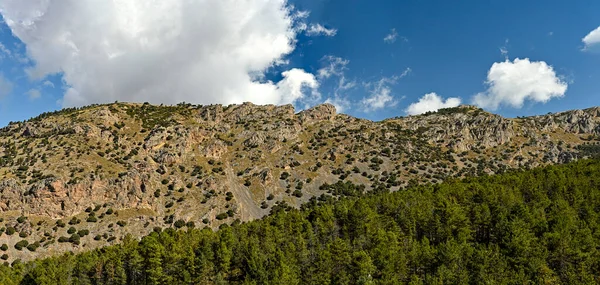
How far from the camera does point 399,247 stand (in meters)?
86.5

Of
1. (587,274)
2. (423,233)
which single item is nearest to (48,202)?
(423,233)

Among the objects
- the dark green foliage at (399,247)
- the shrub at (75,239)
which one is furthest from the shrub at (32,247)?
the dark green foliage at (399,247)

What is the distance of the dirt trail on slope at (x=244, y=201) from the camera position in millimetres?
172375

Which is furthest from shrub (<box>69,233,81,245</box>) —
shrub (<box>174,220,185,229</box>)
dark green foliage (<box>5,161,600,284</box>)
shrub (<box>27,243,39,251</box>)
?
shrub (<box>174,220,185,229</box>)

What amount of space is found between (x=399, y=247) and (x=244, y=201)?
107928 millimetres

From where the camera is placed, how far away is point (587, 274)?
74.9 metres

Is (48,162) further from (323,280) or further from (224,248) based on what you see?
(323,280)

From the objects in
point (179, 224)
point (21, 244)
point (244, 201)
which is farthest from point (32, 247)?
point (244, 201)

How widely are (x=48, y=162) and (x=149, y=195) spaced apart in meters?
48.6

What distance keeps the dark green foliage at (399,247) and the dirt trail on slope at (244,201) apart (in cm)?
5679

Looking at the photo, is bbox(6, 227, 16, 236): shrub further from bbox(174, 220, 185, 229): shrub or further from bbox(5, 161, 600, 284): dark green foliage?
bbox(174, 220, 185, 229): shrub

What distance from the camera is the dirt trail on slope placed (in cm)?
17238

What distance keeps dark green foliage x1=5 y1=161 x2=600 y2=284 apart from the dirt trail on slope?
56789mm

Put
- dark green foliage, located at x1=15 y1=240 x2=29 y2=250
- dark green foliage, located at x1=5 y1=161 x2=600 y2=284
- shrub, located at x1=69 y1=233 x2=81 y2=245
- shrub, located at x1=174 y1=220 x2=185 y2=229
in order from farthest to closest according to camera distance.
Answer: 1. shrub, located at x1=174 y1=220 x2=185 y2=229
2. shrub, located at x1=69 y1=233 x2=81 y2=245
3. dark green foliage, located at x1=15 y1=240 x2=29 y2=250
4. dark green foliage, located at x1=5 y1=161 x2=600 y2=284
